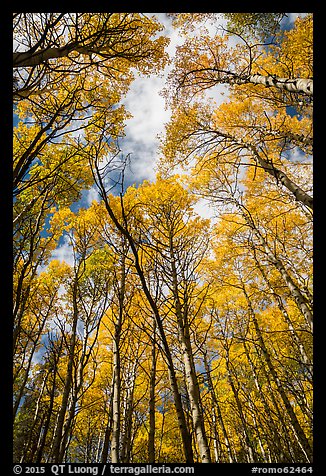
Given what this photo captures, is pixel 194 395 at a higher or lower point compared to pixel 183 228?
lower

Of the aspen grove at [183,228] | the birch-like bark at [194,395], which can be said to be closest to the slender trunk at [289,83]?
the aspen grove at [183,228]

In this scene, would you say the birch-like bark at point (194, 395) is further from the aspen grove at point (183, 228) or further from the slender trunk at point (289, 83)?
the slender trunk at point (289, 83)

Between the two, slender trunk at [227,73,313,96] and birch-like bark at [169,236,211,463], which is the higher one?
slender trunk at [227,73,313,96]

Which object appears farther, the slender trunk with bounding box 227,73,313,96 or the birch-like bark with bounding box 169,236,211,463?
the slender trunk with bounding box 227,73,313,96

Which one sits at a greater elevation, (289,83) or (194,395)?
(289,83)

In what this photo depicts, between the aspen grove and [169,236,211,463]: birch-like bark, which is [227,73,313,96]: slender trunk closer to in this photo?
the aspen grove

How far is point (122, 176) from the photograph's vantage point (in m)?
1.07

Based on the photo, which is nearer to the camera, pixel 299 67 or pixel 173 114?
pixel 299 67

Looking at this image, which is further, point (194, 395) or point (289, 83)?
point (289, 83)

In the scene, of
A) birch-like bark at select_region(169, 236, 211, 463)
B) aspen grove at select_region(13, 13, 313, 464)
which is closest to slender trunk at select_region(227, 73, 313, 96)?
aspen grove at select_region(13, 13, 313, 464)
